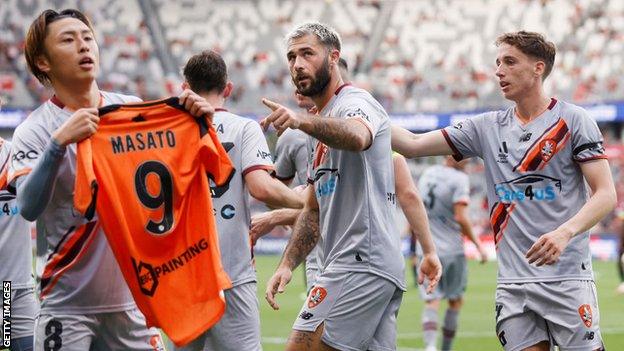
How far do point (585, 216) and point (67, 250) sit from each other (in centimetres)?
288

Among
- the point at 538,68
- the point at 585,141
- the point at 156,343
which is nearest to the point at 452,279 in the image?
the point at 538,68

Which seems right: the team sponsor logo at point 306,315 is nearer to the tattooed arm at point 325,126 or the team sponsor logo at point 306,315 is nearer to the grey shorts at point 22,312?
the tattooed arm at point 325,126

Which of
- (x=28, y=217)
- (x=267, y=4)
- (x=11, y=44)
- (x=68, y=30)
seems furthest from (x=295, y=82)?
(x=267, y=4)

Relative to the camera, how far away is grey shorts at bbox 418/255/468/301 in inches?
538

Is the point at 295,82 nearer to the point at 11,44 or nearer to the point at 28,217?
the point at 28,217

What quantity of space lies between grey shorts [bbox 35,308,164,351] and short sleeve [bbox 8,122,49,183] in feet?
2.30

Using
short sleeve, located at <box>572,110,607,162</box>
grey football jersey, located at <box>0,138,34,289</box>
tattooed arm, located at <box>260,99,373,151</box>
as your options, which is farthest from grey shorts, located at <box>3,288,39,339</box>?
short sleeve, located at <box>572,110,607,162</box>

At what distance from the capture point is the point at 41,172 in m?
5.00

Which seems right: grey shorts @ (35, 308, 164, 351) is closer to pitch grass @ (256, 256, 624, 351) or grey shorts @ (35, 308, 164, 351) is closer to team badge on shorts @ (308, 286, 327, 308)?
team badge on shorts @ (308, 286, 327, 308)

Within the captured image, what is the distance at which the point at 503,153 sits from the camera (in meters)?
6.99

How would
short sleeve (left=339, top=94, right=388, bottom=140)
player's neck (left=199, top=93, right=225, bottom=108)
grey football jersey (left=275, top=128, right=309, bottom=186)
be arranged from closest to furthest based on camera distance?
short sleeve (left=339, top=94, right=388, bottom=140), player's neck (left=199, top=93, right=225, bottom=108), grey football jersey (left=275, top=128, right=309, bottom=186)

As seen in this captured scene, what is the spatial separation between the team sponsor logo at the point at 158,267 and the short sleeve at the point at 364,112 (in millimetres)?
1217

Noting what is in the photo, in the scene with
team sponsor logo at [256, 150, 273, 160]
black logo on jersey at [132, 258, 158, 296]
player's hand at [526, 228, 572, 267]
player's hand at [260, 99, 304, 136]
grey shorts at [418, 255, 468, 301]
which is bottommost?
grey shorts at [418, 255, 468, 301]

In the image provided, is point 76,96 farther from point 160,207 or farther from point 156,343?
point 156,343
